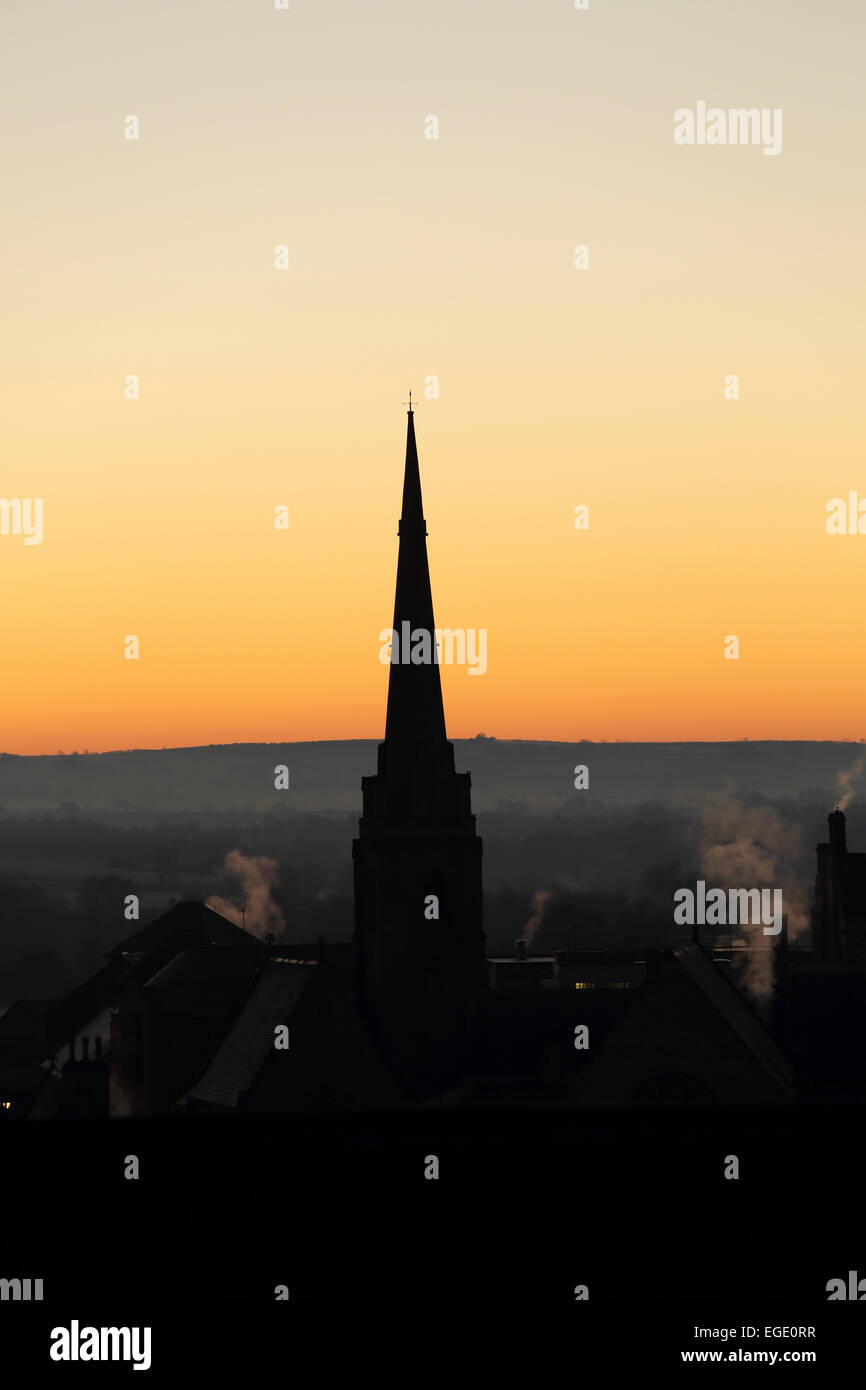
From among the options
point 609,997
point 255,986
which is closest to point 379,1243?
point 255,986

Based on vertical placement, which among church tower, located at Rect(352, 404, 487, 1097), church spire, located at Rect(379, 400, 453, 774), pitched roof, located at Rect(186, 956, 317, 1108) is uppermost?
church spire, located at Rect(379, 400, 453, 774)

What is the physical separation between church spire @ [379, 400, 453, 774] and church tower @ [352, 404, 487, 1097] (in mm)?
40

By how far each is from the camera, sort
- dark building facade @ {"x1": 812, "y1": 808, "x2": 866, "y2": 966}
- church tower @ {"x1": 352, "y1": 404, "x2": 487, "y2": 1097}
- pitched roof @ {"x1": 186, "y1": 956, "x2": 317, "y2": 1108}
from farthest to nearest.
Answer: dark building facade @ {"x1": 812, "y1": 808, "x2": 866, "y2": 966}, church tower @ {"x1": 352, "y1": 404, "x2": 487, "y2": 1097}, pitched roof @ {"x1": 186, "y1": 956, "x2": 317, "y2": 1108}

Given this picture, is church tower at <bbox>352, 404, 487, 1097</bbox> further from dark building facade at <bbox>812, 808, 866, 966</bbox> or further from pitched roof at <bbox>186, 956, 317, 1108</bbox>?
dark building facade at <bbox>812, 808, 866, 966</bbox>

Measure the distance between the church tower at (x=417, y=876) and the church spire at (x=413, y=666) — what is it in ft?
0.13

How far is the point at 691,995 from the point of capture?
71.9 m

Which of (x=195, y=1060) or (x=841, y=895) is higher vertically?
(x=841, y=895)

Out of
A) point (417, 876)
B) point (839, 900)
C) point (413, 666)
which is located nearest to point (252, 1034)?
point (417, 876)

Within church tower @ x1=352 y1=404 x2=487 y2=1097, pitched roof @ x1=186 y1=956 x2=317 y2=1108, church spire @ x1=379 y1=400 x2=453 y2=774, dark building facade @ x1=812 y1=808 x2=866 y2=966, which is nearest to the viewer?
pitched roof @ x1=186 y1=956 x2=317 y2=1108

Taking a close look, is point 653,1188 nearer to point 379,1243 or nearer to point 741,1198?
point 741,1198

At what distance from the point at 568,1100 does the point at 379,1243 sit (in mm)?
38746

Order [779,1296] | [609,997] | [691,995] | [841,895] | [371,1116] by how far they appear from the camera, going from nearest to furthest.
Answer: [779,1296]
[371,1116]
[691,995]
[609,997]
[841,895]

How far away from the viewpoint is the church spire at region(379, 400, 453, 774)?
76250 mm

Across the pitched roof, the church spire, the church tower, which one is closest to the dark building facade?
the church tower
